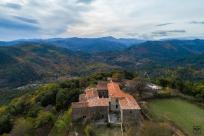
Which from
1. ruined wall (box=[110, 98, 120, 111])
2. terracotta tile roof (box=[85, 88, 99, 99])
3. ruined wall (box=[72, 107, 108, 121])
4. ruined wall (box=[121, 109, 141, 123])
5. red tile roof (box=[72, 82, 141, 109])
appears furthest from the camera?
terracotta tile roof (box=[85, 88, 99, 99])

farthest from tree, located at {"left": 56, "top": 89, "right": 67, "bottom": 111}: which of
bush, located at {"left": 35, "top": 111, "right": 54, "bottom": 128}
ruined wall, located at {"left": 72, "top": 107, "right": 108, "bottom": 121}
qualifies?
ruined wall, located at {"left": 72, "top": 107, "right": 108, "bottom": 121}

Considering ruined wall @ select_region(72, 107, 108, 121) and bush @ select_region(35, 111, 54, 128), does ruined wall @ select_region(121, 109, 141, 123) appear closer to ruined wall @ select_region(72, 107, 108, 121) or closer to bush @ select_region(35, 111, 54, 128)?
ruined wall @ select_region(72, 107, 108, 121)

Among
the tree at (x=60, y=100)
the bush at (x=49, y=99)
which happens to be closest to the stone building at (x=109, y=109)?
the tree at (x=60, y=100)

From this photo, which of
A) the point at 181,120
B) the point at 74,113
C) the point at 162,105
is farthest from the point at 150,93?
the point at 74,113

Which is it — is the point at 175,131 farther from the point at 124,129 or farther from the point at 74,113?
the point at 74,113

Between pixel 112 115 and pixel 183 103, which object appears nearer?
pixel 112 115

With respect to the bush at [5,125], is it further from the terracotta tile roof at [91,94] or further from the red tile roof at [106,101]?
the terracotta tile roof at [91,94]

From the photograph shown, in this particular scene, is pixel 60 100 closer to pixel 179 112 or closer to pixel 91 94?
pixel 91 94

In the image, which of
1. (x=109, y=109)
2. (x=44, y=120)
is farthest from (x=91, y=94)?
(x=44, y=120)
